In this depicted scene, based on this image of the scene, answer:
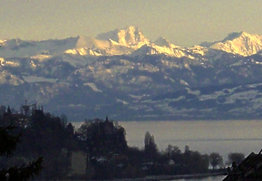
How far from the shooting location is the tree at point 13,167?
43.0 ft

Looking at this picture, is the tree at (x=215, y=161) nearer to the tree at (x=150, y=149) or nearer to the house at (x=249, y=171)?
the tree at (x=150, y=149)

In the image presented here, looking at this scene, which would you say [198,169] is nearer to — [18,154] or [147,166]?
[147,166]

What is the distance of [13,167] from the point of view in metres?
13.3

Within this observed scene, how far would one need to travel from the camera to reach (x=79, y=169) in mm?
95938

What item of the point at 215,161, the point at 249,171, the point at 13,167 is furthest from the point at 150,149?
the point at 13,167

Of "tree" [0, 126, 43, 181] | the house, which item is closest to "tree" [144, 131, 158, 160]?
the house

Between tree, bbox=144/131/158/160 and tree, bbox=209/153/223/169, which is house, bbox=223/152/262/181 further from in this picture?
tree, bbox=144/131/158/160

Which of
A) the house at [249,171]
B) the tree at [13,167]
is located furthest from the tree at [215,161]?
the tree at [13,167]

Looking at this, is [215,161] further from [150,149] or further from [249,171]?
[249,171]

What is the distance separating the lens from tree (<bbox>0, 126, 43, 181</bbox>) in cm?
1309

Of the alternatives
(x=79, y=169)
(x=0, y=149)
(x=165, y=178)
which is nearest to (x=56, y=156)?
(x=79, y=169)

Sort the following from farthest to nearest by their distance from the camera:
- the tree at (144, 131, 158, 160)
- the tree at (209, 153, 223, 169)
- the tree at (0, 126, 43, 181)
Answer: the tree at (144, 131, 158, 160) → the tree at (209, 153, 223, 169) → the tree at (0, 126, 43, 181)

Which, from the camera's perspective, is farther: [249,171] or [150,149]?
[150,149]

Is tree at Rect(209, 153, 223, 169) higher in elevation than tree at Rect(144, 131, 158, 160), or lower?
lower
